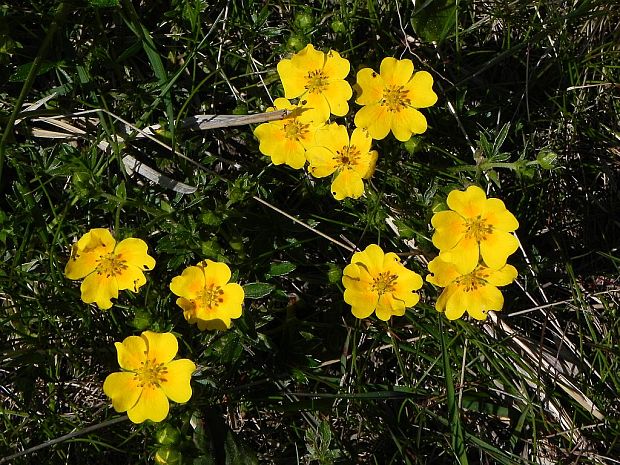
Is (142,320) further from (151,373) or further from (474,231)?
(474,231)

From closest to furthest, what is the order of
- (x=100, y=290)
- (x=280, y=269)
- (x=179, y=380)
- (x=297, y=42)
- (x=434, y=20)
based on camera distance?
(x=179, y=380), (x=100, y=290), (x=297, y=42), (x=280, y=269), (x=434, y=20)

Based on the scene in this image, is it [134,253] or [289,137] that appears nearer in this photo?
[134,253]

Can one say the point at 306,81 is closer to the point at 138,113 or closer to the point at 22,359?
the point at 138,113

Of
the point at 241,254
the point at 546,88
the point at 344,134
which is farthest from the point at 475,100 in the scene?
the point at 241,254

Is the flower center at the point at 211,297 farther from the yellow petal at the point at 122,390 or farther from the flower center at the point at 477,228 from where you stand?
the flower center at the point at 477,228

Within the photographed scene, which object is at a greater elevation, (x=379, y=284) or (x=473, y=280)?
(x=473, y=280)

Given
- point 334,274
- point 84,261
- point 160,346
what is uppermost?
point 334,274

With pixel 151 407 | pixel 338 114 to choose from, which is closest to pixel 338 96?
pixel 338 114

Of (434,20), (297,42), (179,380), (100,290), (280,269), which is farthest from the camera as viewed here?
(434,20)

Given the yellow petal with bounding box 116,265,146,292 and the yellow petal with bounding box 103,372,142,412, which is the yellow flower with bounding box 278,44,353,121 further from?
the yellow petal with bounding box 103,372,142,412
